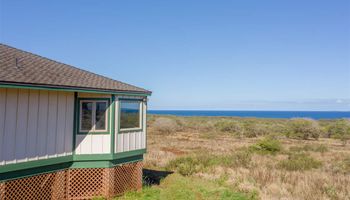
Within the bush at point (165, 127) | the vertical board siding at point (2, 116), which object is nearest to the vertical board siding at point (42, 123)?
the vertical board siding at point (2, 116)

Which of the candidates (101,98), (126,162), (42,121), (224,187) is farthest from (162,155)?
(42,121)

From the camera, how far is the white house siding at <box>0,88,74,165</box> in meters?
8.00

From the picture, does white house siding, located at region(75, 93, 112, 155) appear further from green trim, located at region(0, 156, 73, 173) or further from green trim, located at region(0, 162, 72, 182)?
green trim, located at region(0, 162, 72, 182)

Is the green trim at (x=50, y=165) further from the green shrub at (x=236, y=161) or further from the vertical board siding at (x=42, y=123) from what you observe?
the green shrub at (x=236, y=161)

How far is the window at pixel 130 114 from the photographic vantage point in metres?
10.8

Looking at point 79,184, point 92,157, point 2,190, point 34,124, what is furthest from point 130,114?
point 2,190

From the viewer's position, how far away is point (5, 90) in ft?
26.1

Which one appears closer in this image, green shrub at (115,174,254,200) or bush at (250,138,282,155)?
green shrub at (115,174,254,200)

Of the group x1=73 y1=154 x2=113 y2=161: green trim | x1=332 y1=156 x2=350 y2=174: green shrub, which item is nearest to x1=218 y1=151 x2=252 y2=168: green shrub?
x1=332 y1=156 x2=350 y2=174: green shrub

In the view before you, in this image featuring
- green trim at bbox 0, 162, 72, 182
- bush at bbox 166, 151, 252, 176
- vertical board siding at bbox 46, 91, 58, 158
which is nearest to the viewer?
green trim at bbox 0, 162, 72, 182

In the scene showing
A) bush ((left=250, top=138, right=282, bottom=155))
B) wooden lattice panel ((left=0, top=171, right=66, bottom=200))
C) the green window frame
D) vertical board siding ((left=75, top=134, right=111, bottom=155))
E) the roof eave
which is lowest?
bush ((left=250, top=138, right=282, bottom=155))

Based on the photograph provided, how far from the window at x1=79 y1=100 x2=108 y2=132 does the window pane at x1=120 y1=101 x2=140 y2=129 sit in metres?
0.65

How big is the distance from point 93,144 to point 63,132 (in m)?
1.08

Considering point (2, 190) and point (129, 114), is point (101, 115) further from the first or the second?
point (2, 190)
